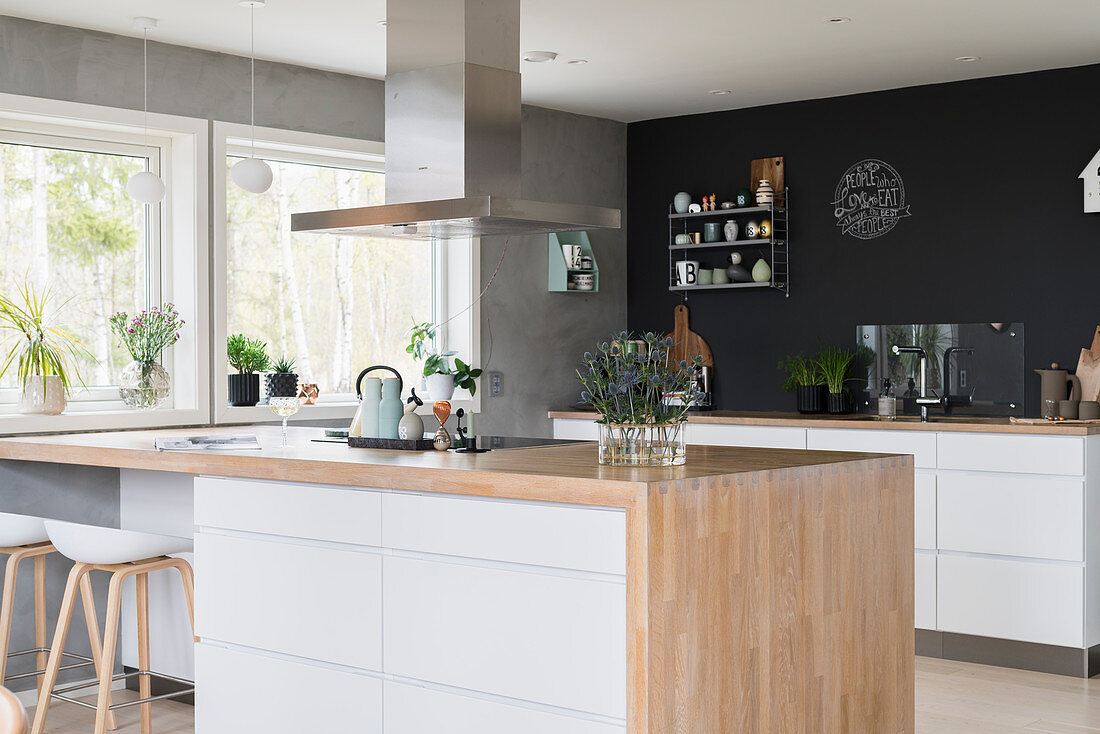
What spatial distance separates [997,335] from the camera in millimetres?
5734

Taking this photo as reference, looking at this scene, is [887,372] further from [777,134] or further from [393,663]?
[393,663]

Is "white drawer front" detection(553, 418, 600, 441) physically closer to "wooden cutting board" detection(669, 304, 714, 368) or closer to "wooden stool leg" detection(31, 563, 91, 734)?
"wooden cutting board" detection(669, 304, 714, 368)

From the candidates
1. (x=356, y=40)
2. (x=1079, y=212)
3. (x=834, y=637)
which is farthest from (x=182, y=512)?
(x=1079, y=212)

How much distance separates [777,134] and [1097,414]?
220 cm

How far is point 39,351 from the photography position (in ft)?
15.2

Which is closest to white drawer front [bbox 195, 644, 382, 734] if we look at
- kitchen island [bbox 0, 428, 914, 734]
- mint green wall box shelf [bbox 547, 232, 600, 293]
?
kitchen island [bbox 0, 428, 914, 734]

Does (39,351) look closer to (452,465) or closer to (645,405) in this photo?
(452,465)

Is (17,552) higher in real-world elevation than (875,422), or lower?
lower

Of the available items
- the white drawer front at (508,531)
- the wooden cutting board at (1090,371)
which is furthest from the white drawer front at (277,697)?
the wooden cutting board at (1090,371)

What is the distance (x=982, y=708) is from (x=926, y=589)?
91 cm

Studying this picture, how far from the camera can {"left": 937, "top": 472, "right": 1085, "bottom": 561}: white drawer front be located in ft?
15.9

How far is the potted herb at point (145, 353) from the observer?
483 cm

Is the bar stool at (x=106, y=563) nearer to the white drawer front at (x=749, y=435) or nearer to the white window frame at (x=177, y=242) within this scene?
the white window frame at (x=177, y=242)

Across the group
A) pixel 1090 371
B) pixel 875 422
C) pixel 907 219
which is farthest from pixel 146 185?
pixel 1090 371
